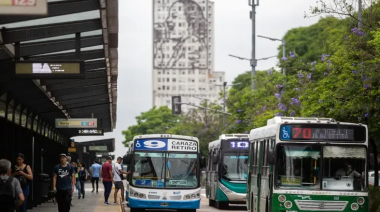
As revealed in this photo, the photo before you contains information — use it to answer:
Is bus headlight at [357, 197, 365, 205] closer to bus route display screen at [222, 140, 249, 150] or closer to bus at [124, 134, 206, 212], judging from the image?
bus at [124, 134, 206, 212]

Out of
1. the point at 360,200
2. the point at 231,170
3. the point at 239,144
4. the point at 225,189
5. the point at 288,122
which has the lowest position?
the point at 225,189

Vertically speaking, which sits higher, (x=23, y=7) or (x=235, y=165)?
(x=23, y=7)

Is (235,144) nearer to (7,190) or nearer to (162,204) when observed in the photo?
(162,204)

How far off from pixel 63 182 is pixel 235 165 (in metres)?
12.4

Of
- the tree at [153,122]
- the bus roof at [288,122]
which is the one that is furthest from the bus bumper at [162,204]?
the tree at [153,122]

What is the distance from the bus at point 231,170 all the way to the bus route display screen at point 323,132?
12.5 metres

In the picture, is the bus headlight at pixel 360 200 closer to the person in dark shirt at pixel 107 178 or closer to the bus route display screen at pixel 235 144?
the bus route display screen at pixel 235 144

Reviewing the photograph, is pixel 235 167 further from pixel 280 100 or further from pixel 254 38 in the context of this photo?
pixel 254 38

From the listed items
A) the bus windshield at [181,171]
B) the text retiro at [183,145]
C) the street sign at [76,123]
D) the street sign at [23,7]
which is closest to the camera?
the street sign at [23,7]

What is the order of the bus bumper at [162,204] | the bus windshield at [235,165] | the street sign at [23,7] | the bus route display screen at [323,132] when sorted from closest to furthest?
the street sign at [23,7] < the bus route display screen at [323,132] < the bus bumper at [162,204] < the bus windshield at [235,165]

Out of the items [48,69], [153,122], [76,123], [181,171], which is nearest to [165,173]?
[181,171]

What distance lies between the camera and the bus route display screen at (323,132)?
778 inches

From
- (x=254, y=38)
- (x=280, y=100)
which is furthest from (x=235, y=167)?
(x=254, y=38)

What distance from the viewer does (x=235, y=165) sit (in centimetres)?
3334
